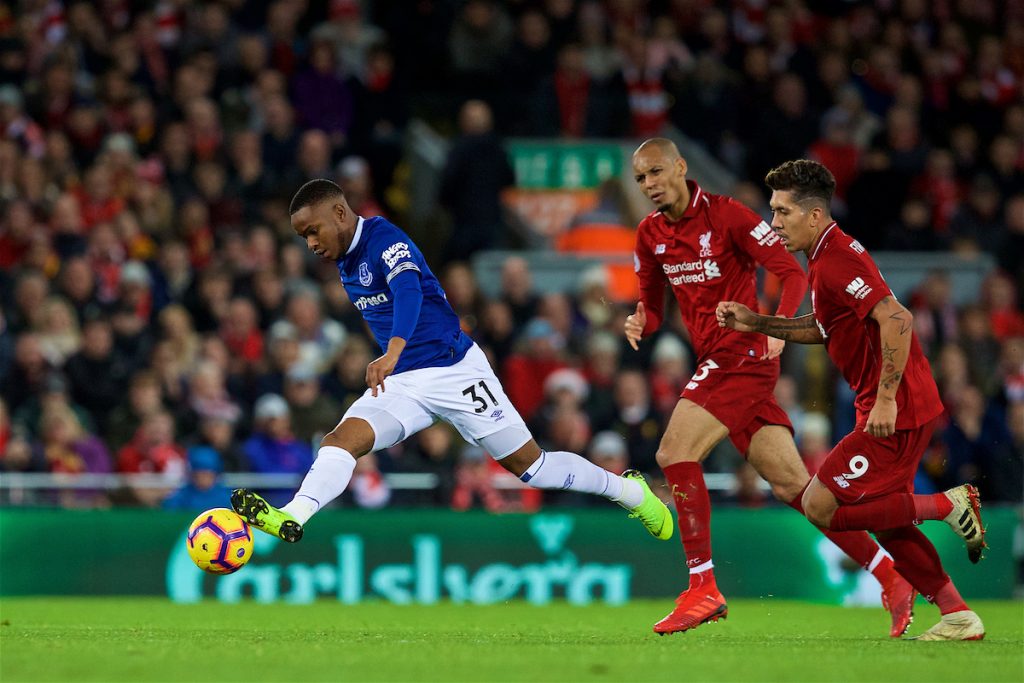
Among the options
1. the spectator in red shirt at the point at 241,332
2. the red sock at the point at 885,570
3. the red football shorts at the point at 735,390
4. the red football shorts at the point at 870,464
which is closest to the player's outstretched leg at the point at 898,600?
the red sock at the point at 885,570

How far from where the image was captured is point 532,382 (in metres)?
16.0

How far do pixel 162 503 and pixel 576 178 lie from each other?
20.4ft

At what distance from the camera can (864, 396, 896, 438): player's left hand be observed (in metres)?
8.60

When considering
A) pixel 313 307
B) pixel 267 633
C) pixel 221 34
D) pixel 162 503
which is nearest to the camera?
pixel 267 633

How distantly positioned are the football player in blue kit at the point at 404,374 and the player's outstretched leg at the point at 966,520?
193cm

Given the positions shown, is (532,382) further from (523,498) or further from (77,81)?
(77,81)

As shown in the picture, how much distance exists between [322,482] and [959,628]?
334 cm

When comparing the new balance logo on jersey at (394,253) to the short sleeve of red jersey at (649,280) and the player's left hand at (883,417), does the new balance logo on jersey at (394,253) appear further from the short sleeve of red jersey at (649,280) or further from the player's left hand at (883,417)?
the player's left hand at (883,417)

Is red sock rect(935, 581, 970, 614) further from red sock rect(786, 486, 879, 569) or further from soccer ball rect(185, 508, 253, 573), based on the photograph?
soccer ball rect(185, 508, 253, 573)

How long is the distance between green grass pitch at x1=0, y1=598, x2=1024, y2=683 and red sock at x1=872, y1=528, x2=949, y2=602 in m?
0.37

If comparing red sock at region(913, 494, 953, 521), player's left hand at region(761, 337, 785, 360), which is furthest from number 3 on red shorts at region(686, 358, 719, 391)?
red sock at region(913, 494, 953, 521)

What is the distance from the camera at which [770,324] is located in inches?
355

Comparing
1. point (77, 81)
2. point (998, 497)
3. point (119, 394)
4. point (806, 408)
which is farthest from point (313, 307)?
point (998, 497)

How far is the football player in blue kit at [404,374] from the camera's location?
916cm
